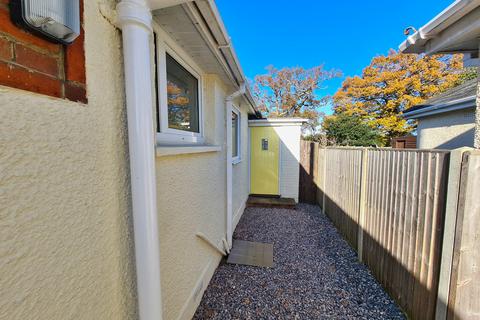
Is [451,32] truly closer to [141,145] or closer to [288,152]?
[141,145]

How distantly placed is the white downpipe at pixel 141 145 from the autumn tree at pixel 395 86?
19.1 meters

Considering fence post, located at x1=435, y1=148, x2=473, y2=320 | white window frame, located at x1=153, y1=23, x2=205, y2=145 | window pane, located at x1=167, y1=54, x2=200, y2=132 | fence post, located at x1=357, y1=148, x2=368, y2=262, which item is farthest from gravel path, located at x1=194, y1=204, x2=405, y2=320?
window pane, located at x1=167, y1=54, x2=200, y2=132

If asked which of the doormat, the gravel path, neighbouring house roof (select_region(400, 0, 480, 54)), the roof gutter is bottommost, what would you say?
the gravel path

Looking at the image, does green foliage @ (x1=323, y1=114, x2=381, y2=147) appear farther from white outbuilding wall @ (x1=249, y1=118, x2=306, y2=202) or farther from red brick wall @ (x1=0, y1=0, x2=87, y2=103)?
red brick wall @ (x1=0, y1=0, x2=87, y2=103)

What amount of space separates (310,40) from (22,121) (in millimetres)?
19005

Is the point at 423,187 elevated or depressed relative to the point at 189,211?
elevated

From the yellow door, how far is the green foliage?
10.8 meters

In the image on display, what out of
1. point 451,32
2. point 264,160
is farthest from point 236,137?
point 451,32

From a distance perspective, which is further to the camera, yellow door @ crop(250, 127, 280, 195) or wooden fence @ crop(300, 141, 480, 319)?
yellow door @ crop(250, 127, 280, 195)

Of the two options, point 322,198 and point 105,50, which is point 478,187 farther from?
point 322,198

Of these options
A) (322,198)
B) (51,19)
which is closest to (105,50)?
(51,19)

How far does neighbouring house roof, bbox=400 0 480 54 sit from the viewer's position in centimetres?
224

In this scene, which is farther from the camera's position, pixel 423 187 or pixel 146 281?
pixel 423 187

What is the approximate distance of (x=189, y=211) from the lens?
2283 mm
